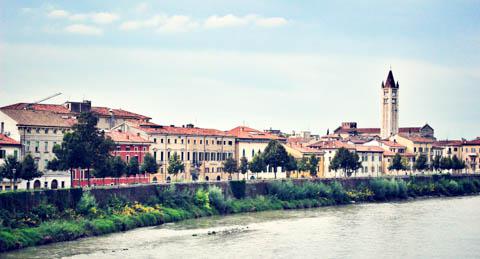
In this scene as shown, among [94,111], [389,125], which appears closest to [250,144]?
[94,111]

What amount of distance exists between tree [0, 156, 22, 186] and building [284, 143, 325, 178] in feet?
149

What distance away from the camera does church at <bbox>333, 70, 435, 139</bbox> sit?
160 meters

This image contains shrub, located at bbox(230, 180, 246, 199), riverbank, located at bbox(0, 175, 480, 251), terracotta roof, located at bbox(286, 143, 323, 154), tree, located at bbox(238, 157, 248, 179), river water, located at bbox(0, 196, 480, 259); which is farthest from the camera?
terracotta roof, located at bbox(286, 143, 323, 154)

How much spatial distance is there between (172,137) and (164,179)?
4650mm

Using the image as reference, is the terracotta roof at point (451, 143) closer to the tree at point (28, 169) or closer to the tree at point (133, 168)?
the tree at point (133, 168)

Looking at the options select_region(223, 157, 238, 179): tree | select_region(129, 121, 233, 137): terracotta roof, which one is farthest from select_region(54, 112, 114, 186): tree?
select_region(223, 157, 238, 179): tree

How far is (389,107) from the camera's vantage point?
163 metres

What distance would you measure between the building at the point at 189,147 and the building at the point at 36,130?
11.7 m

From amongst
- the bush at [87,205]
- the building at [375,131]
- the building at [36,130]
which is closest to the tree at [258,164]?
the building at [36,130]

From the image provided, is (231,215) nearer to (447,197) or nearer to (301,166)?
(301,166)

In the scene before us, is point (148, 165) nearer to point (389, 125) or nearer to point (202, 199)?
point (202, 199)

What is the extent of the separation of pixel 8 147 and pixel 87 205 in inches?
663

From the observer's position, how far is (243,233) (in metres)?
59.0

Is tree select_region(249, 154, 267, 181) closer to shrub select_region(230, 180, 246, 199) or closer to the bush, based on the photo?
shrub select_region(230, 180, 246, 199)
